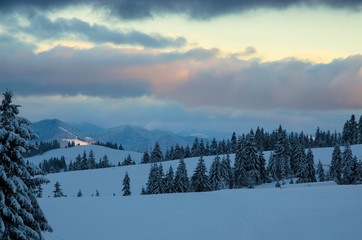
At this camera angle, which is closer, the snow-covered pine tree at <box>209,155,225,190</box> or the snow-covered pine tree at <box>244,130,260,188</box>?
the snow-covered pine tree at <box>209,155,225,190</box>

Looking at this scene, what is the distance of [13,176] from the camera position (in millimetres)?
14367

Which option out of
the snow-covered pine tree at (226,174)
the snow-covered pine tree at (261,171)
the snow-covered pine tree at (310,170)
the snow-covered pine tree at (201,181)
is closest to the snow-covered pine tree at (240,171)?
the snow-covered pine tree at (226,174)

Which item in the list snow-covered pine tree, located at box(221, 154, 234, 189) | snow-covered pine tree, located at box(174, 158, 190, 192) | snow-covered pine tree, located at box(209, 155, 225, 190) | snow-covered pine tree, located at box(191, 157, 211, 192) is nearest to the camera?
snow-covered pine tree, located at box(174, 158, 190, 192)

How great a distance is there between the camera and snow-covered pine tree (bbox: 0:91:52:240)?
1394 cm

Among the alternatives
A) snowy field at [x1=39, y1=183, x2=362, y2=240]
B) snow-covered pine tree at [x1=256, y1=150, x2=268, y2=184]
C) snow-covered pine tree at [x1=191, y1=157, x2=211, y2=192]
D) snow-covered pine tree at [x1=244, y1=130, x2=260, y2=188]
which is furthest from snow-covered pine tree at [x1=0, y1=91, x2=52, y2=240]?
snow-covered pine tree at [x1=256, y1=150, x2=268, y2=184]

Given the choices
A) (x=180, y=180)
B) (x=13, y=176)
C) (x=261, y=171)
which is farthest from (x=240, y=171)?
(x=13, y=176)

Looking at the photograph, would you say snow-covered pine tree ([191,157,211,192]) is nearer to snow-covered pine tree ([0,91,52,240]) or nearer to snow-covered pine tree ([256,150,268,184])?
snow-covered pine tree ([256,150,268,184])

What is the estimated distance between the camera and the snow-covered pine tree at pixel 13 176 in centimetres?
1394

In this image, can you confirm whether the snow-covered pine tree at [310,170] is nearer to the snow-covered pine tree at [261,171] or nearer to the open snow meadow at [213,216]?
the snow-covered pine tree at [261,171]

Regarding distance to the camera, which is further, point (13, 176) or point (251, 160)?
point (251, 160)

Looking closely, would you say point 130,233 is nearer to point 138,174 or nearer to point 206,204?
point 206,204

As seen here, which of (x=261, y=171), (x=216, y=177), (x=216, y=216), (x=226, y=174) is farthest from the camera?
(x=261, y=171)

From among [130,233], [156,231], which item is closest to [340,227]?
[156,231]

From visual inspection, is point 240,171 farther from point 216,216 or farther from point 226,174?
point 216,216
